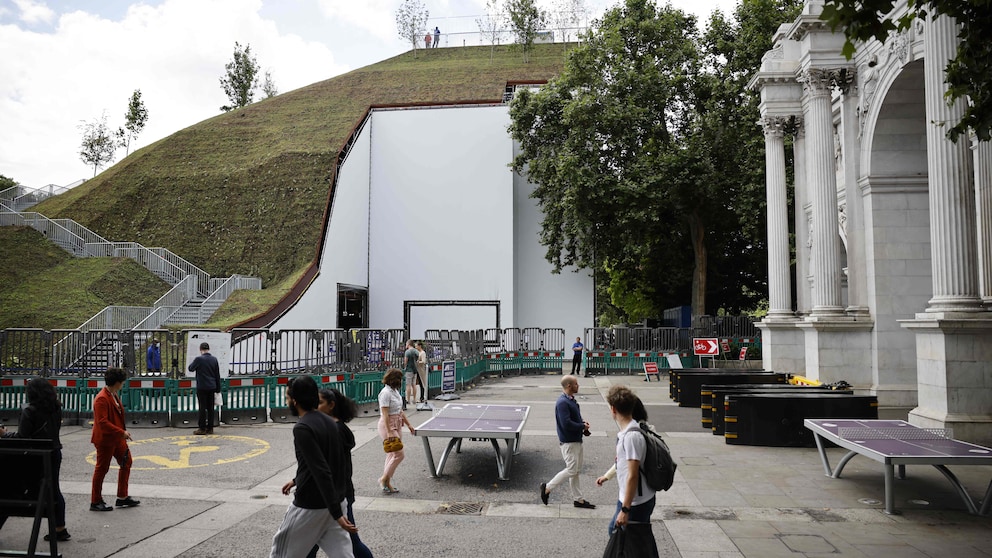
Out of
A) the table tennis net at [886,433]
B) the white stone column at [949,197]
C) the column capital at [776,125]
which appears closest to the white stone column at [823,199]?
the column capital at [776,125]

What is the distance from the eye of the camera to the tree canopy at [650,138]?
29.6m

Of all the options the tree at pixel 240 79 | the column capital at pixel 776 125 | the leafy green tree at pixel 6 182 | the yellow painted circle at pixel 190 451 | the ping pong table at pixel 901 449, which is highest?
the tree at pixel 240 79

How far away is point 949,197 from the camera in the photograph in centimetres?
1105

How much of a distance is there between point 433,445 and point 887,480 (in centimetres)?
705

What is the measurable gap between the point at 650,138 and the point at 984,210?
20.6 meters

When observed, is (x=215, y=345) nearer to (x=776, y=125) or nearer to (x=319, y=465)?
(x=319, y=465)

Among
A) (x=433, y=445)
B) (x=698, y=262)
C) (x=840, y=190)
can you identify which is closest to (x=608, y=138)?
(x=698, y=262)

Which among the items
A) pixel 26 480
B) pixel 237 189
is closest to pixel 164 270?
pixel 237 189

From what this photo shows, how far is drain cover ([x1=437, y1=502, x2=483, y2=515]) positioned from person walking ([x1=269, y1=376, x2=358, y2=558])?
304cm

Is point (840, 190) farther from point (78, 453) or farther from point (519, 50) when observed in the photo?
point (519, 50)

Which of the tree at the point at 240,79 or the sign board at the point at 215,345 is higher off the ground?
the tree at the point at 240,79

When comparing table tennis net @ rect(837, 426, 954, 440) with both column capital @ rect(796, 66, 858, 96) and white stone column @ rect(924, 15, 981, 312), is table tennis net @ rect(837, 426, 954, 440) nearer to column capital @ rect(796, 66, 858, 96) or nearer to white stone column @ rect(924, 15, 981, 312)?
white stone column @ rect(924, 15, 981, 312)

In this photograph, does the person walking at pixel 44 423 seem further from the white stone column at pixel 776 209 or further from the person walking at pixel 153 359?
the white stone column at pixel 776 209

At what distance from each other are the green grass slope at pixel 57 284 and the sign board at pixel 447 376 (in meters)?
18.5
